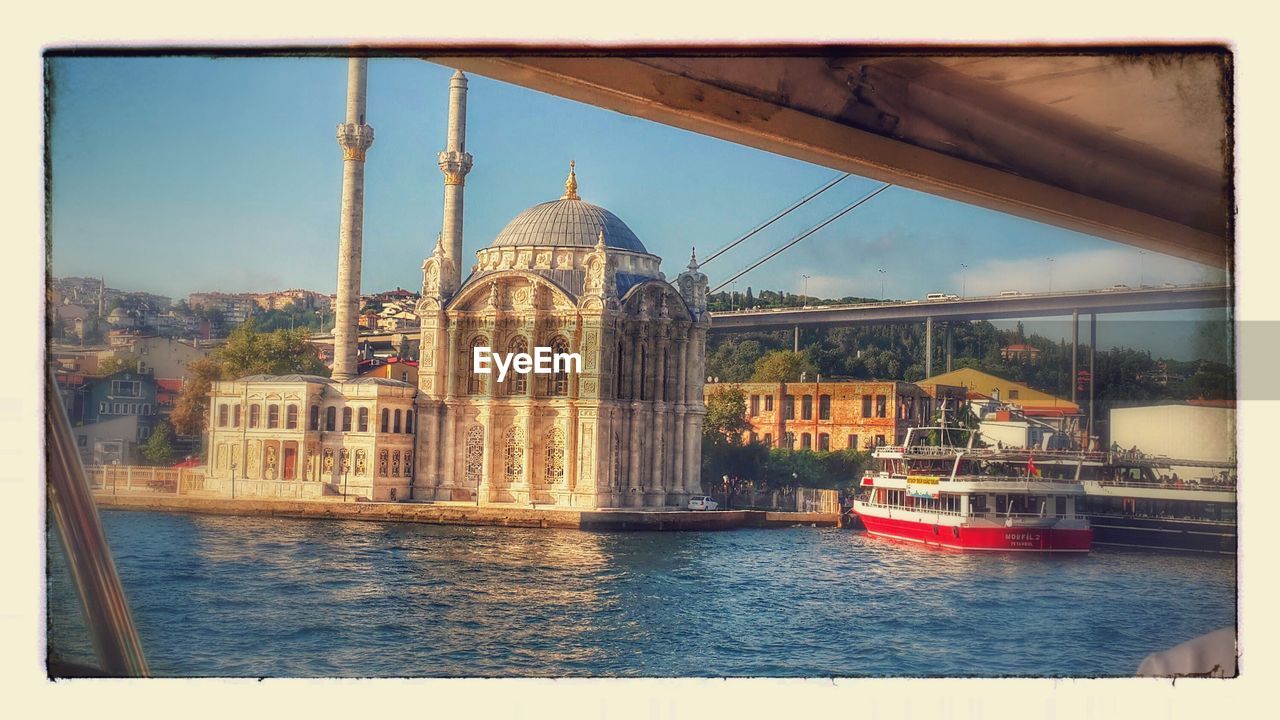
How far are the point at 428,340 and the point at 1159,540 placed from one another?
667cm

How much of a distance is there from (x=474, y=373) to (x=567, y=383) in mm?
975

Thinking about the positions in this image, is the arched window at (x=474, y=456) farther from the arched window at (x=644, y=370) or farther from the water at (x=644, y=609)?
the water at (x=644, y=609)

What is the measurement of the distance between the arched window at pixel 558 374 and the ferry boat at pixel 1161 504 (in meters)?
6.13

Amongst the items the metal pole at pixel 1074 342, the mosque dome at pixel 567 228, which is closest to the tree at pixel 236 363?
the mosque dome at pixel 567 228

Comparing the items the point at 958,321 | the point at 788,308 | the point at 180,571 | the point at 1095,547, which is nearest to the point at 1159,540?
the point at 1095,547

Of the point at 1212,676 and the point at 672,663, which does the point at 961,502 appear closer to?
the point at 672,663

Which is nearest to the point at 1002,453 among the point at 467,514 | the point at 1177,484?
the point at 1177,484

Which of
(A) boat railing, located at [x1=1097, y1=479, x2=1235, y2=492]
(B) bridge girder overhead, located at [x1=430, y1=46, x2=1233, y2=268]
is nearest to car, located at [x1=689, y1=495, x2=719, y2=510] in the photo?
(A) boat railing, located at [x1=1097, y1=479, x2=1235, y2=492]

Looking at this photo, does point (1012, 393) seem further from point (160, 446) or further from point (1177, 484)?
point (160, 446)

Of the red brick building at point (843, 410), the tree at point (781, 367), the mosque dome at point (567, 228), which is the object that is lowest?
the red brick building at point (843, 410)

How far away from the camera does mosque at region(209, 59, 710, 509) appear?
10.4m

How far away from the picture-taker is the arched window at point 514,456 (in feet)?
40.0

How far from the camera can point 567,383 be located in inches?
490

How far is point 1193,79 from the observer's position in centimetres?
444
